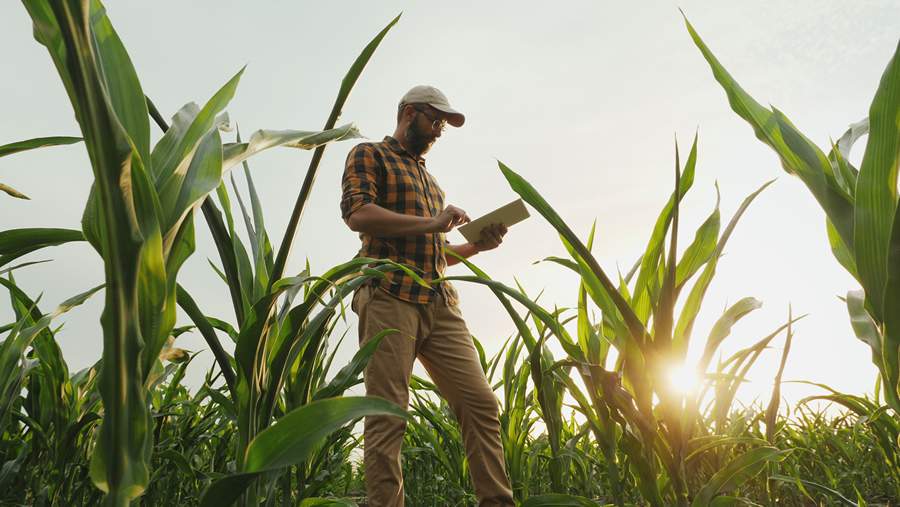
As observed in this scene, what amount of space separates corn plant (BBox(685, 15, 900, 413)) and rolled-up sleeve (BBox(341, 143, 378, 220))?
3.53 ft

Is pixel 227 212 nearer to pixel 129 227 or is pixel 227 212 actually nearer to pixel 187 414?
pixel 129 227

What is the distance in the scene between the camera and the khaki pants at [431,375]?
4.64ft

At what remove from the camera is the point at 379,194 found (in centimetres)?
166

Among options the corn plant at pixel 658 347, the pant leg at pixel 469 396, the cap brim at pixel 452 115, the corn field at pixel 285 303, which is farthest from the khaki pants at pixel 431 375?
the corn plant at pixel 658 347

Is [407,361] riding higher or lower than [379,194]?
lower

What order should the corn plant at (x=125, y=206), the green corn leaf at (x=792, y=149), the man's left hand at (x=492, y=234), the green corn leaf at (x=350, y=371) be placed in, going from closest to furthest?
the corn plant at (x=125, y=206) < the green corn leaf at (x=792, y=149) < the green corn leaf at (x=350, y=371) < the man's left hand at (x=492, y=234)

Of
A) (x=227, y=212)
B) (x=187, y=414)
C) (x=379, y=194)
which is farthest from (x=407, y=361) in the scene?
(x=227, y=212)

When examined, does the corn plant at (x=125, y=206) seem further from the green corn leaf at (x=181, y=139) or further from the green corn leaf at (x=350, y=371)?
the green corn leaf at (x=350, y=371)

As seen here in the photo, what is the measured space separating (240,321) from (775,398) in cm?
66

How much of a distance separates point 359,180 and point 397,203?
5.1 inches

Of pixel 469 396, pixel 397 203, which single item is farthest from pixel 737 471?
pixel 397 203

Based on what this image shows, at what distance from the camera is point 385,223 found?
58.9 inches

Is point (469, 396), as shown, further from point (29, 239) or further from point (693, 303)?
point (29, 239)

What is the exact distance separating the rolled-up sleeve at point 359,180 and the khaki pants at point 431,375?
9.1 inches
